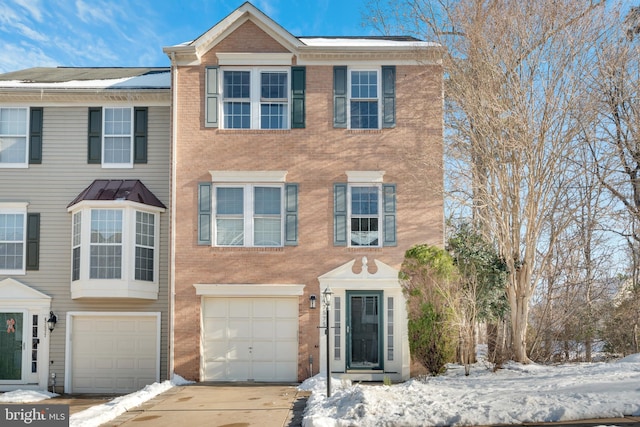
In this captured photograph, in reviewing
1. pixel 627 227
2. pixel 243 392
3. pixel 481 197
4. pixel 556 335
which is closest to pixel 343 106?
pixel 481 197

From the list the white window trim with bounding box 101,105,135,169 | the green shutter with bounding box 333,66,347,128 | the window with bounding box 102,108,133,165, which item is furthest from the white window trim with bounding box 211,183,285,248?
the window with bounding box 102,108,133,165

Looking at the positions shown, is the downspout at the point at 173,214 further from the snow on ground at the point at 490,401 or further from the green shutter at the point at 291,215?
the snow on ground at the point at 490,401

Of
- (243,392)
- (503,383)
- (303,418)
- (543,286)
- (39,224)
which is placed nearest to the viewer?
(303,418)

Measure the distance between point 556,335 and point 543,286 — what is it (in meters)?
2.22

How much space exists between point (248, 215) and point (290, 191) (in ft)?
3.98

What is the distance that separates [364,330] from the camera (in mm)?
15758

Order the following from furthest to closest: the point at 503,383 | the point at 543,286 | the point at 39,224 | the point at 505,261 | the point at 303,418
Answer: the point at 543,286 → the point at 39,224 → the point at 505,261 → the point at 503,383 → the point at 303,418

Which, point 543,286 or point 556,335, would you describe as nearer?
point 556,335

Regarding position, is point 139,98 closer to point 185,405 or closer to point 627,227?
point 185,405

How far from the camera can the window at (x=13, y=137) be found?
1700cm

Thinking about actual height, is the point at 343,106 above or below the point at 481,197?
above

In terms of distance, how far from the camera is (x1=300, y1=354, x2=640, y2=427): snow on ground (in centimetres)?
964

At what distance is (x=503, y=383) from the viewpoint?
12422 mm

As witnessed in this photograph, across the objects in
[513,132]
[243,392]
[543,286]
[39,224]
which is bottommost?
[243,392]
